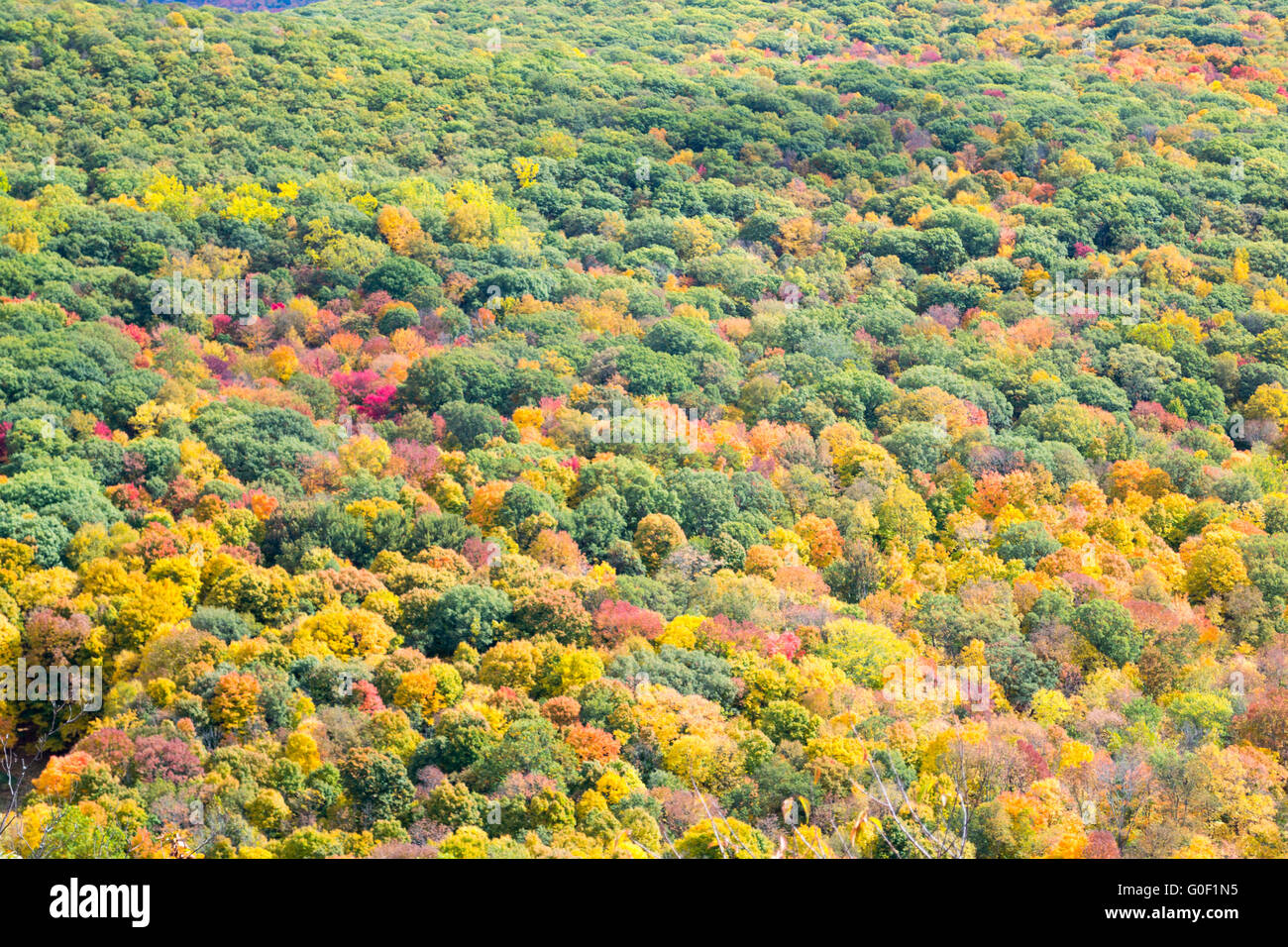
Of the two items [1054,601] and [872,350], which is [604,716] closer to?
[1054,601]

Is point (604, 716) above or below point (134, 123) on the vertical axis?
below

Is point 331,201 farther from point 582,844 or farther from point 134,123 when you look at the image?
point 582,844

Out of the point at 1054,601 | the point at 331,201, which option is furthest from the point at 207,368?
the point at 1054,601

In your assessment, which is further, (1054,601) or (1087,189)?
(1087,189)

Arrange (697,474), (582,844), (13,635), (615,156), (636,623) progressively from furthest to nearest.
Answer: (615,156) < (697,474) < (636,623) < (13,635) < (582,844)

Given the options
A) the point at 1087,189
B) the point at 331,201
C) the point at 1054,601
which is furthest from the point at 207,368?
the point at 1087,189

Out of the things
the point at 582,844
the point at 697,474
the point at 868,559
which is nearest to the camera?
the point at 582,844

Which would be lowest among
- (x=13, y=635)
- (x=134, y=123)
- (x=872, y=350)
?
(x=13, y=635)
